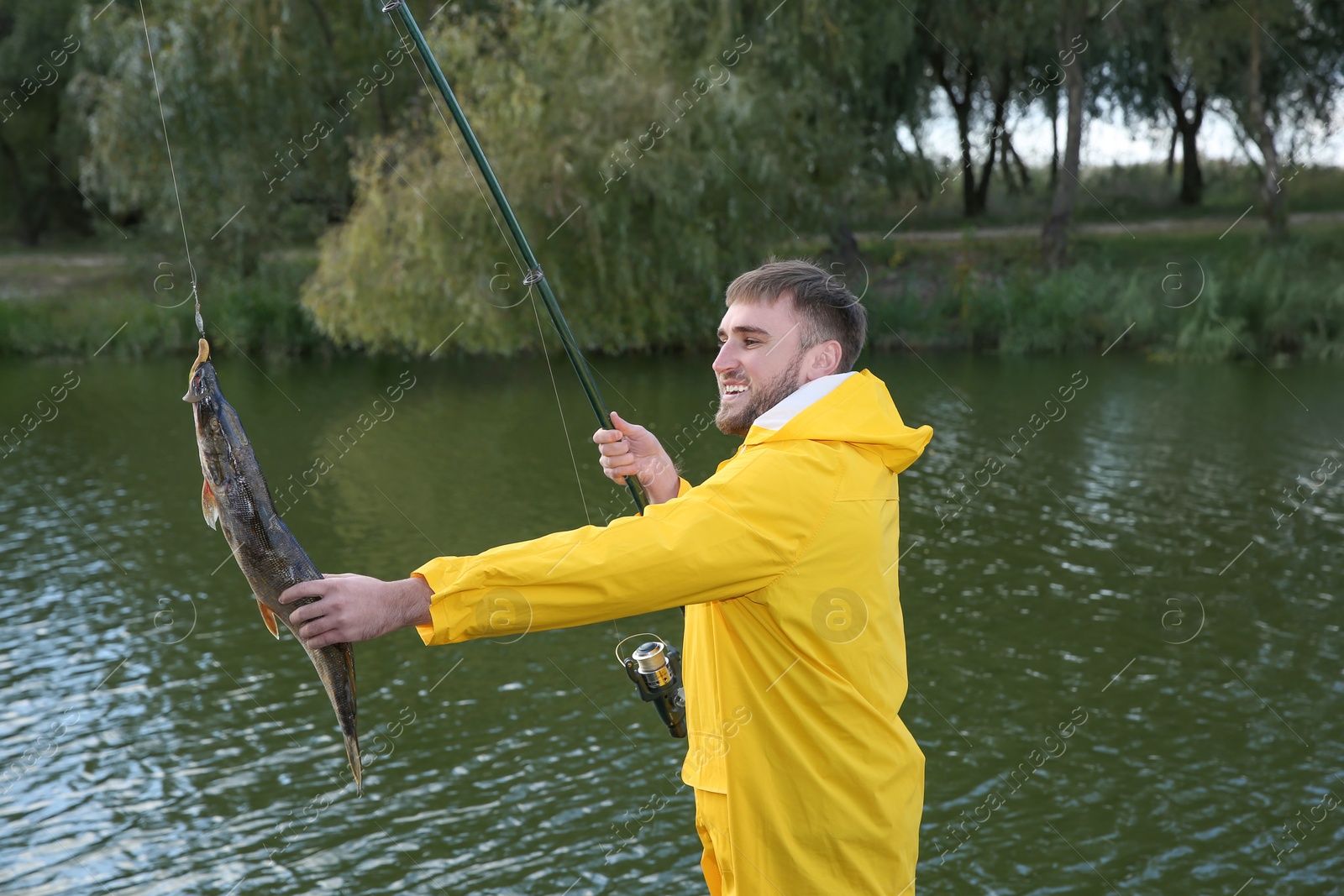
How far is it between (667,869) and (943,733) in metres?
2.06

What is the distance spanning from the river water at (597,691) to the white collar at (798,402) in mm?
3827

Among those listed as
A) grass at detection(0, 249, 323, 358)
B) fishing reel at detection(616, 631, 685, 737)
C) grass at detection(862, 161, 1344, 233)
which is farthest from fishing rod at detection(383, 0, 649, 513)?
grass at detection(862, 161, 1344, 233)

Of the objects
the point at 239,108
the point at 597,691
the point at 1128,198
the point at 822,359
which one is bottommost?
the point at 597,691

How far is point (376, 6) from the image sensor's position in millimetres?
21547

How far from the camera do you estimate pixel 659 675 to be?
12.3ft

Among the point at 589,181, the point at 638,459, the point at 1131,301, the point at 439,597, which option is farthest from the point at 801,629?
the point at 1131,301

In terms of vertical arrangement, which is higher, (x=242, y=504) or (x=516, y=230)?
(x=516, y=230)

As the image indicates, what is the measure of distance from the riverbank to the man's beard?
1747cm

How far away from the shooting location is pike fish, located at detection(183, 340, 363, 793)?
230 cm

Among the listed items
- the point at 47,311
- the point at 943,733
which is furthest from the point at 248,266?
the point at 943,733

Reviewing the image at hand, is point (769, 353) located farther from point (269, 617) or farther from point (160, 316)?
point (160, 316)

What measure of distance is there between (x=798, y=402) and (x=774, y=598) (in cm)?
40

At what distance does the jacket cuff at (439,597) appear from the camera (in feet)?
6.73

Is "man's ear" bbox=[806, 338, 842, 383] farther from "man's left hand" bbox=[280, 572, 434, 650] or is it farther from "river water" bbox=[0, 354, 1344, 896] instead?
"river water" bbox=[0, 354, 1344, 896]
